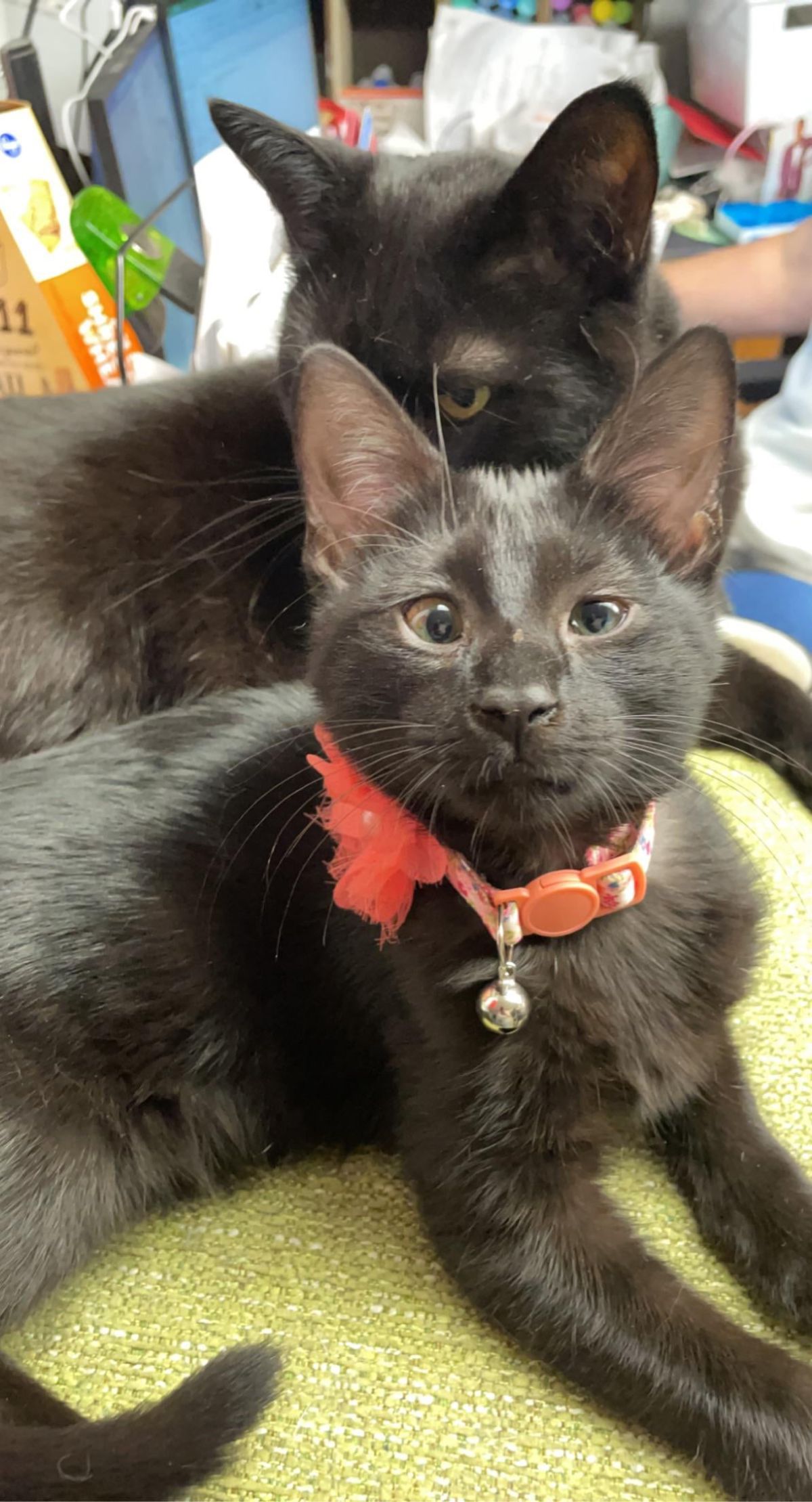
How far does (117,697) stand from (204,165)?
0.99 m

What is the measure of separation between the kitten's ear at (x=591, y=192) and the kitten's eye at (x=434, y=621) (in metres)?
0.46

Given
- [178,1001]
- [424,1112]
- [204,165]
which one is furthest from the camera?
[204,165]

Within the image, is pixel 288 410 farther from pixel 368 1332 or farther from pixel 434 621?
pixel 368 1332

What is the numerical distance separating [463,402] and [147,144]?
4.24 ft

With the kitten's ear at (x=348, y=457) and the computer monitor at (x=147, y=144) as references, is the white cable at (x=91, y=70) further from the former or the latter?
the kitten's ear at (x=348, y=457)

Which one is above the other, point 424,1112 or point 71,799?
point 71,799

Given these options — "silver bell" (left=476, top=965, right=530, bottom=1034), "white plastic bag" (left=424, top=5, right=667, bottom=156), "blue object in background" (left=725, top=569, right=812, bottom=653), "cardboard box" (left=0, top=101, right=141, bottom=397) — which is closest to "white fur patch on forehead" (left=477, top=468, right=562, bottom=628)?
"silver bell" (left=476, top=965, right=530, bottom=1034)

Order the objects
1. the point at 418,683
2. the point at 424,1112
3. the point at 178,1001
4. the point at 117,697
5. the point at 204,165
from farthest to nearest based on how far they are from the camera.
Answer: the point at 204,165
the point at 117,697
the point at 178,1001
the point at 424,1112
the point at 418,683

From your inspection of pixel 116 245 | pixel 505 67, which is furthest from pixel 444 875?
pixel 505 67

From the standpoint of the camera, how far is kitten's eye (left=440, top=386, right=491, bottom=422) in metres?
1.04

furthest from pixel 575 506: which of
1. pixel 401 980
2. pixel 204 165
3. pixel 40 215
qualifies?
pixel 40 215

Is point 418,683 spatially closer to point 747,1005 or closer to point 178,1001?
point 178,1001

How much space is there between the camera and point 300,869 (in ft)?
3.21

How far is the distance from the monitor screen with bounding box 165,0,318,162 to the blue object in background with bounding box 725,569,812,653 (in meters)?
1.22
